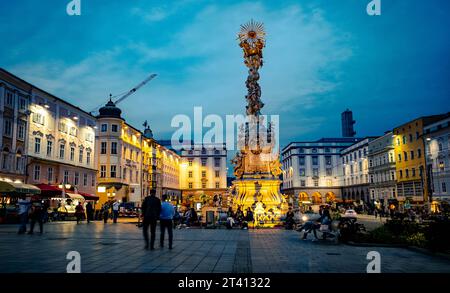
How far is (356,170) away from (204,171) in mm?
42127

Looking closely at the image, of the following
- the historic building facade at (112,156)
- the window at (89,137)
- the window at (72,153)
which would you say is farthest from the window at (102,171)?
the window at (72,153)

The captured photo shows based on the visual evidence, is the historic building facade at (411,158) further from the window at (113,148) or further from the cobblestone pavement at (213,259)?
the cobblestone pavement at (213,259)

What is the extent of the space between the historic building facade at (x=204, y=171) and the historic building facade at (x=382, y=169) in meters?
41.6

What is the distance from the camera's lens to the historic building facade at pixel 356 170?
8438 cm

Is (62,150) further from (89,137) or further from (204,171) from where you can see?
(204,171)

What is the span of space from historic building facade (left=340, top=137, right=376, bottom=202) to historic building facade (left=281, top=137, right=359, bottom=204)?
4.39 meters

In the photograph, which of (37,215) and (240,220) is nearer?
(37,215)

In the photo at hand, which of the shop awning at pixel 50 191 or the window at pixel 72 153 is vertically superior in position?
the window at pixel 72 153

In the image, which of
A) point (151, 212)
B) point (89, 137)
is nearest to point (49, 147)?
point (89, 137)

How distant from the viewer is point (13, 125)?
119 feet

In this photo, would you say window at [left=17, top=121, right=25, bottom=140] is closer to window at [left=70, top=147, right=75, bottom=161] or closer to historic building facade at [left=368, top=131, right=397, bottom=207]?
window at [left=70, top=147, right=75, bottom=161]

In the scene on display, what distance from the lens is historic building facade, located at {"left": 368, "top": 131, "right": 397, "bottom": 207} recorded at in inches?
2761

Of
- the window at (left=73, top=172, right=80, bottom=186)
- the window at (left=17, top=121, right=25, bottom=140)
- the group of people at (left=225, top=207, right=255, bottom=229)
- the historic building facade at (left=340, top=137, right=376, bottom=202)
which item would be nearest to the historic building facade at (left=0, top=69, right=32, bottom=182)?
the window at (left=17, top=121, right=25, bottom=140)
